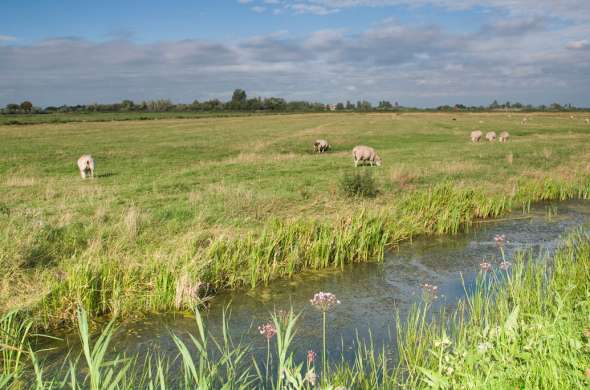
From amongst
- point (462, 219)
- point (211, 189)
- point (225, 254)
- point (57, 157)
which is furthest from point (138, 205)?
point (57, 157)

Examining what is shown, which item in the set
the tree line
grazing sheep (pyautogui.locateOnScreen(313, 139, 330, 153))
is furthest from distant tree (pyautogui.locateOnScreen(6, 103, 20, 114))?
grazing sheep (pyautogui.locateOnScreen(313, 139, 330, 153))

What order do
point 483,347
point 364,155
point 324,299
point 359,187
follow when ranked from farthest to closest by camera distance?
point 364,155 → point 359,187 → point 483,347 → point 324,299

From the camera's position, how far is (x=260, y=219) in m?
13.8

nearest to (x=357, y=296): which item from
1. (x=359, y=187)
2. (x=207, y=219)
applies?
(x=207, y=219)

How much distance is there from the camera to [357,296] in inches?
364

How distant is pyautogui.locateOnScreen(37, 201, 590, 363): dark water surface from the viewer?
23.9 ft

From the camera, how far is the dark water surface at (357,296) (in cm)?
729

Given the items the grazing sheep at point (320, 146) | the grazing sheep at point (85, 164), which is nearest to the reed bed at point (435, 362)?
the grazing sheep at point (85, 164)

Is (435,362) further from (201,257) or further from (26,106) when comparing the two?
(26,106)

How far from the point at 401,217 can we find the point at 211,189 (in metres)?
6.66

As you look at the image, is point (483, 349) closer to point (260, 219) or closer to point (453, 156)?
point (260, 219)

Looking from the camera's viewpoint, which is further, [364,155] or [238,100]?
[238,100]

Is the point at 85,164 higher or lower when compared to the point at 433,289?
higher

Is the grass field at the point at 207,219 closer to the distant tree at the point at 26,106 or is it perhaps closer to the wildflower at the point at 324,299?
the wildflower at the point at 324,299
